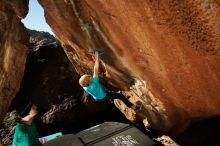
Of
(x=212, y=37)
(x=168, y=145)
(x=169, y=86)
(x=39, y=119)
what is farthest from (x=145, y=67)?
(x=39, y=119)

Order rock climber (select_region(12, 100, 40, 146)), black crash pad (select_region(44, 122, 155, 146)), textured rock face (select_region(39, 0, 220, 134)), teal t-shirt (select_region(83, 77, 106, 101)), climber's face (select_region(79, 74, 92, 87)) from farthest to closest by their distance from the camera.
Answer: black crash pad (select_region(44, 122, 155, 146))
teal t-shirt (select_region(83, 77, 106, 101))
climber's face (select_region(79, 74, 92, 87))
rock climber (select_region(12, 100, 40, 146))
textured rock face (select_region(39, 0, 220, 134))

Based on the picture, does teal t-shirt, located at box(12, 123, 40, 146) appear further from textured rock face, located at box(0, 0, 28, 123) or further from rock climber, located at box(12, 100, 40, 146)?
textured rock face, located at box(0, 0, 28, 123)

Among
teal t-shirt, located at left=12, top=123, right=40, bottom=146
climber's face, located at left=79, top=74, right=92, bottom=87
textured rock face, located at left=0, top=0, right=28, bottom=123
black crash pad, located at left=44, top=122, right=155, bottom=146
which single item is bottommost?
black crash pad, located at left=44, top=122, right=155, bottom=146

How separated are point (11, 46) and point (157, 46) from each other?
11.4ft

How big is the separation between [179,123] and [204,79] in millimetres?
2105

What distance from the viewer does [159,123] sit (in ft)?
17.7

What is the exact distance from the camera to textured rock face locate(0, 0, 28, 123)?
181 inches

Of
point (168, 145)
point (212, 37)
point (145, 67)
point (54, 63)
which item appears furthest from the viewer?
point (54, 63)

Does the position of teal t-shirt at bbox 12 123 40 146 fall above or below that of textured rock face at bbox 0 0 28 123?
below

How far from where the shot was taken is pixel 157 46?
116 inches

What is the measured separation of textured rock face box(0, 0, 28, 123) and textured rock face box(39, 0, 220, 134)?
66cm

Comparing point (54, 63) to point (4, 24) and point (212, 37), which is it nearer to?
point (4, 24)

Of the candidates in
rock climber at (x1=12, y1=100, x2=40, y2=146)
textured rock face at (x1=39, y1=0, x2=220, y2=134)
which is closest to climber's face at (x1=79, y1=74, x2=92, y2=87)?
textured rock face at (x1=39, y1=0, x2=220, y2=134)

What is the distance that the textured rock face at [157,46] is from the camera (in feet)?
7.89
